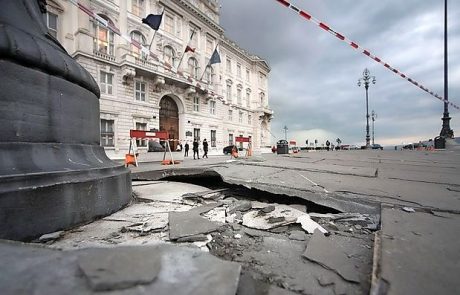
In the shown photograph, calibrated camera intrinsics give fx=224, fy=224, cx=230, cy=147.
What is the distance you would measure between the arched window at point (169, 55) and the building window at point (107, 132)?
898 cm

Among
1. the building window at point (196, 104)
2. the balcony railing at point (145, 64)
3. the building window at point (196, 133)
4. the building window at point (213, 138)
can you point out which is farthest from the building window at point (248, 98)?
the balcony railing at point (145, 64)

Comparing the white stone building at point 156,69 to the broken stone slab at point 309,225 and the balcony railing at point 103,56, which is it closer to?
the balcony railing at point 103,56

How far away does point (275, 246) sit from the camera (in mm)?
1750

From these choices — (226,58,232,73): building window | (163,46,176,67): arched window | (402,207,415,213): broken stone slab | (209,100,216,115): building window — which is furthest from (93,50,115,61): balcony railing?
(402,207,415,213): broken stone slab

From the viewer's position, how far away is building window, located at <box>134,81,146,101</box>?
64.6ft

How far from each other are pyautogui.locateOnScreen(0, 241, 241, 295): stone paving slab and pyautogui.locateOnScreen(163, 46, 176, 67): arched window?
2399cm

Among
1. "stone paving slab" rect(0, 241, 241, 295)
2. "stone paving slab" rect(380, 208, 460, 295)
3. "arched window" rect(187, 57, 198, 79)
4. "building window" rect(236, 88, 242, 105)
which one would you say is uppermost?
"arched window" rect(187, 57, 198, 79)

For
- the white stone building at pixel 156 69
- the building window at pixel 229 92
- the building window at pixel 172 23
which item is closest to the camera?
the white stone building at pixel 156 69

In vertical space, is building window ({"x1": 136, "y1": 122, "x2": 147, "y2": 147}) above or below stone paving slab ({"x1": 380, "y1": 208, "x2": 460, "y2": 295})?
above

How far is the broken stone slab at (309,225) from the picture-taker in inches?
77.3

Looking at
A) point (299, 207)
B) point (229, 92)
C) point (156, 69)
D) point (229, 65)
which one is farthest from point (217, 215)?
point (229, 65)

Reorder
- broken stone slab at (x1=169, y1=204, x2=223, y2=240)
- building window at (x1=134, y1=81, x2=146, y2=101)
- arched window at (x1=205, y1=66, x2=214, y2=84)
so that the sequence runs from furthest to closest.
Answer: arched window at (x1=205, y1=66, x2=214, y2=84) < building window at (x1=134, y1=81, x2=146, y2=101) < broken stone slab at (x1=169, y1=204, x2=223, y2=240)

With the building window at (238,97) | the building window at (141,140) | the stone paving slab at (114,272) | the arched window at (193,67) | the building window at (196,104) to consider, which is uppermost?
the arched window at (193,67)

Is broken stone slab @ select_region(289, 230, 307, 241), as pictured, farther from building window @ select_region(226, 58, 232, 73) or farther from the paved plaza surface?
building window @ select_region(226, 58, 232, 73)
